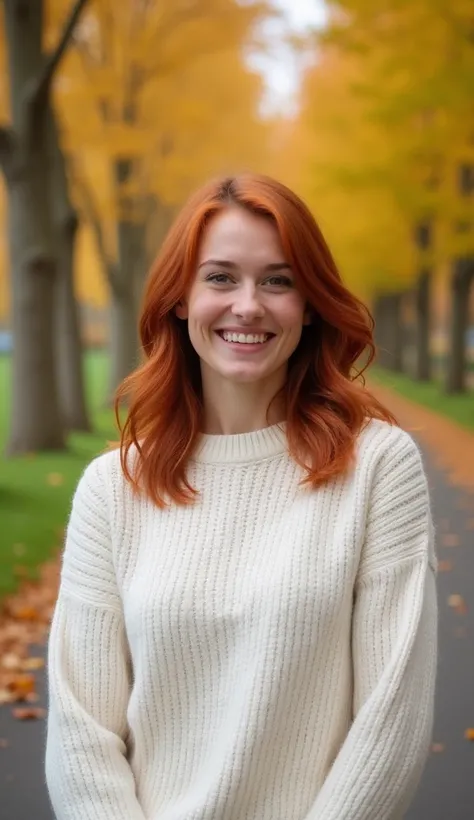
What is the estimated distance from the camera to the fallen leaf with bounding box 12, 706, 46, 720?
5.00 meters

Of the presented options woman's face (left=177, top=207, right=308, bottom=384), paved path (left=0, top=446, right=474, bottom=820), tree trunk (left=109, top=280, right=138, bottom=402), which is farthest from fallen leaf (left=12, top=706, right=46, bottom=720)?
tree trunk (left=109, top=280, right=138, bottom=402)

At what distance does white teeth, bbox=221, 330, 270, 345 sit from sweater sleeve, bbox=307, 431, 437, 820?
330mm

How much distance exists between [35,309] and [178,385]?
404 inches

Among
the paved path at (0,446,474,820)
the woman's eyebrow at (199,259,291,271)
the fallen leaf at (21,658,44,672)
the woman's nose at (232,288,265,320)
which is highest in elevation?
the woman's eyebrow at (199,259,291,271)

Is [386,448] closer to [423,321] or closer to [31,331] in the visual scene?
[31,331]

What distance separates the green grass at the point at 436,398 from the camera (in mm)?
17891

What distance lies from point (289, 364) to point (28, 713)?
2.97 metres

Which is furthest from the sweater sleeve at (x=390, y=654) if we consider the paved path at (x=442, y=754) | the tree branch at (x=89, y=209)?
the tree branch at (x=89, y=209)

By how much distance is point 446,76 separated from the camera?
13992 mm

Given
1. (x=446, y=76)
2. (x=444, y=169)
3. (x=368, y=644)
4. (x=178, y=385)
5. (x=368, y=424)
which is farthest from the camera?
(x=444, y=169)

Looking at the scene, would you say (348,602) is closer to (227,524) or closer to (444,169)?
(227,524)

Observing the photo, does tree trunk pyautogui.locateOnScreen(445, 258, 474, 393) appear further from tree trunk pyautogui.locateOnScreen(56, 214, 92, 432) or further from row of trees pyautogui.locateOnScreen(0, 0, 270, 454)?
tree trunk pyautogui.locateOnScreen(56, 214, 92, 432)

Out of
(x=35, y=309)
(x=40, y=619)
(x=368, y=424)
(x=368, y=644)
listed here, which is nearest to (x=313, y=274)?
(x=368, y=424)

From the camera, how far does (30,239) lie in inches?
489
